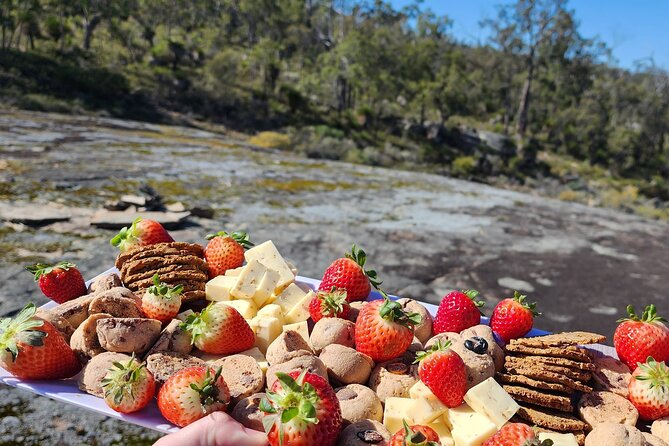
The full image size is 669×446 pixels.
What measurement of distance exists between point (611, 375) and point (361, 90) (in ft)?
105

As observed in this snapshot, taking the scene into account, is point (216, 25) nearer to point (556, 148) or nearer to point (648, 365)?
point (556, 148)

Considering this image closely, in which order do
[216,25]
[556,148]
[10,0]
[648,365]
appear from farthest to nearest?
[216,25] → [556,148] → [10,0] → [648,365]

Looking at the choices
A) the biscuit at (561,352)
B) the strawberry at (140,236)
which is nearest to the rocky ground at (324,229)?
the strawberry at (140,236)

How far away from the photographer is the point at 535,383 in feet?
4.93

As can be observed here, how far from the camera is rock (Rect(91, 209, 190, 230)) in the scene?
3.60m

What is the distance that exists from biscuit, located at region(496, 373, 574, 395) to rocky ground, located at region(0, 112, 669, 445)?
120 cm

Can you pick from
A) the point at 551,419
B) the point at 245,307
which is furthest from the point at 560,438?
the point at 245,307

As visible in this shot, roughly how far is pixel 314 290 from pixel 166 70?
90.7 ft

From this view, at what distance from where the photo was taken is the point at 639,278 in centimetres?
375

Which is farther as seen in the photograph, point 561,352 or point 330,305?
point 330,305

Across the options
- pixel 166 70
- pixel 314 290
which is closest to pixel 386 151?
pixel 166 70

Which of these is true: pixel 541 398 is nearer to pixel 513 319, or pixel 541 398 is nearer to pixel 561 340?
pixel 561 340

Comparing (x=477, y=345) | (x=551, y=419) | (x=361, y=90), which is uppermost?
(x=361, y=90)

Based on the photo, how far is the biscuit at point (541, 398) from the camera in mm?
1477
